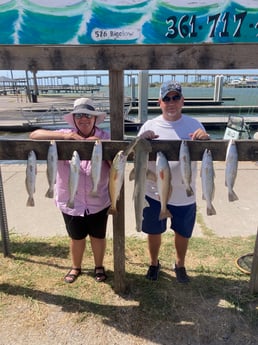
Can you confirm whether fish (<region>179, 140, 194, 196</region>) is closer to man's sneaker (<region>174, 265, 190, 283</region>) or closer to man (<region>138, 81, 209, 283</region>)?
man (<region>138, 81, 209, 283</region>)

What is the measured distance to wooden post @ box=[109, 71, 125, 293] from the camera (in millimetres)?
2367

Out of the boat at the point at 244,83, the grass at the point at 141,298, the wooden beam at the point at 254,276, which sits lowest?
the grass at the point at 141,298

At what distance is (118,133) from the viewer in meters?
2.48

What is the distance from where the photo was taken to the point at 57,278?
3.14 meters

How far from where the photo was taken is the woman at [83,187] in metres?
2.61

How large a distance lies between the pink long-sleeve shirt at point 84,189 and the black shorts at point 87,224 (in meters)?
0.06

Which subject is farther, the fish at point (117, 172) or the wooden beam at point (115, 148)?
the wooden beam at point (115, 148)

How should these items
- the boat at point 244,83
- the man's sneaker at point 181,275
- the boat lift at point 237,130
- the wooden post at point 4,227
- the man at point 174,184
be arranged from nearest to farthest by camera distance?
the man at point 174,184 → the man's sneaker at point 181,275 → the wooden post at point 4,227 → the boat lift at point 237,130 → the boat at point 244,83

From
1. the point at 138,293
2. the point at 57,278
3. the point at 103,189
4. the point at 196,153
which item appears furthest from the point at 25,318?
the point at 196,153

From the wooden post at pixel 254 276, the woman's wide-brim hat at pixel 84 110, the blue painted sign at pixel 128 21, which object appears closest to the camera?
the blue painted sign at pixel 128 21

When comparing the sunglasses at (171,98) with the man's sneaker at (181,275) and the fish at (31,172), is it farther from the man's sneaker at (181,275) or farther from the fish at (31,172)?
the man's sneaker at (181,275)

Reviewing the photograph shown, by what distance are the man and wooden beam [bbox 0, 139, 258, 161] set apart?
12 cm

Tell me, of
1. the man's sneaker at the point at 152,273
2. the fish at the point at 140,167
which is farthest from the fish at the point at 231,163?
the man's sneaker at the point at 152,273

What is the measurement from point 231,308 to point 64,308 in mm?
1465
